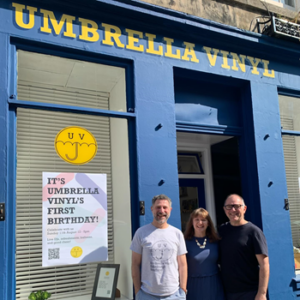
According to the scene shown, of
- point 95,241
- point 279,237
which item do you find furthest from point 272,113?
point 95,241

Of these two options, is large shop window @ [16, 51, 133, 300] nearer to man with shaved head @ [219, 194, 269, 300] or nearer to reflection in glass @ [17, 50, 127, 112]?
reflection in glass @ [17, 50, 127, 112]

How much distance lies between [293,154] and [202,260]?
3.51 m

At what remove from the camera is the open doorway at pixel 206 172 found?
6.38 metres

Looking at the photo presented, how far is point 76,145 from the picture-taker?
15.0ft

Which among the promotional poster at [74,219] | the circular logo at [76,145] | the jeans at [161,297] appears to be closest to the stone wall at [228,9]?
the circular logo at [76,145]

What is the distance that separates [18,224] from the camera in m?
4.07

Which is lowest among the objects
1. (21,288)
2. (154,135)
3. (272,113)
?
(21,288)

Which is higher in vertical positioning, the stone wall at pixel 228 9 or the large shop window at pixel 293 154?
the stone wall at pixel 228 9

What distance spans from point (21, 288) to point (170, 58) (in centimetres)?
372

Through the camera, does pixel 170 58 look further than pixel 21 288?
Yes

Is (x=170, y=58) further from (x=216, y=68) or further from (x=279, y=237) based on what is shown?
(x=279, y=237)

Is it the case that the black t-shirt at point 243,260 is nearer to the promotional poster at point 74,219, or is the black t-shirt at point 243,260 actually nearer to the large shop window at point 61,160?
the large shop window at point 61,160

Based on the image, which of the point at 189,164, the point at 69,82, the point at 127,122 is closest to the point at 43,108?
the point at 69,82

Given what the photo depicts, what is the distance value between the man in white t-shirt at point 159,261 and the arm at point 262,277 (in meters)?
0.75
